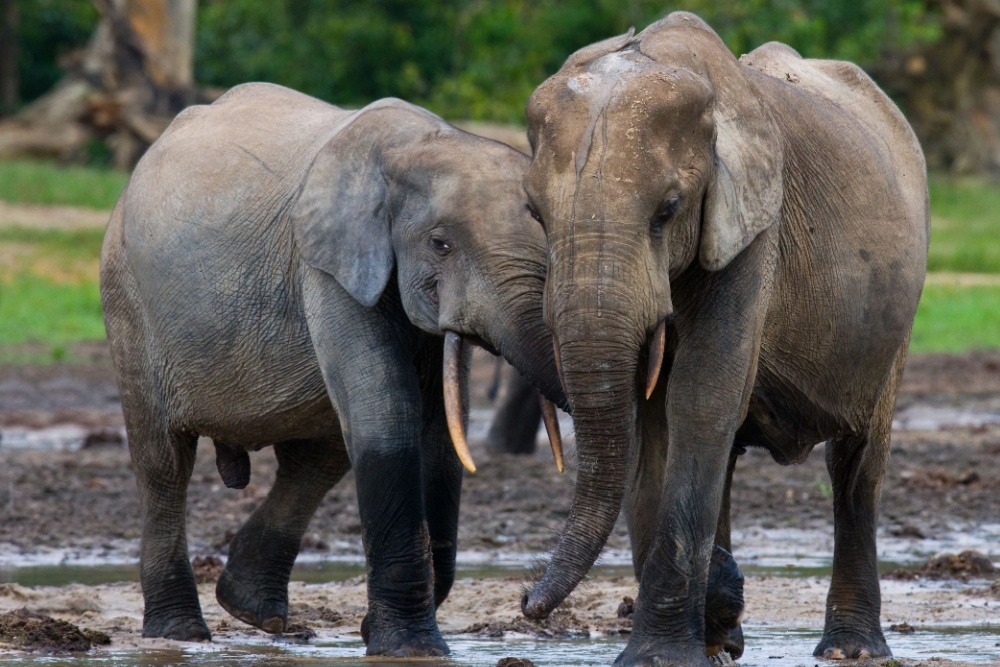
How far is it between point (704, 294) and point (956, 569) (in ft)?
9.71

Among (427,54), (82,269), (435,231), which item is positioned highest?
(427,54)

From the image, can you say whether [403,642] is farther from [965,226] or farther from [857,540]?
[965,226]

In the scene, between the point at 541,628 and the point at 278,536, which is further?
the point at 278,536

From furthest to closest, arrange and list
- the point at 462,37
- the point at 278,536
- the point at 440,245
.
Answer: the point at 462,37
the point at 278,536
the point at 440,245

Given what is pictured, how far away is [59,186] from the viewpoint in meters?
26.8

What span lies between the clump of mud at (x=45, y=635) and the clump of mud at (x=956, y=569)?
138 inches

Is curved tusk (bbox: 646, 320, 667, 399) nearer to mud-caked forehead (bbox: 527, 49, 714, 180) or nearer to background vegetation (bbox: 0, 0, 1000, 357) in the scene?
mud-caked forehead (bbox: 527, 49, 714, 180)

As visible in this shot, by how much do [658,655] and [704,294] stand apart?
1.08 m

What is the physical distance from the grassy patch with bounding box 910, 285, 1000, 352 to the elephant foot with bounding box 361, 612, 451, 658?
13.0 meters

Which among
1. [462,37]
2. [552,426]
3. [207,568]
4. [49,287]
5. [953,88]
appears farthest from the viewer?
[953,88]

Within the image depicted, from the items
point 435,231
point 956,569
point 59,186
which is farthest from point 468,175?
point 59,186

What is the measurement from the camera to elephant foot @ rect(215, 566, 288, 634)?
717 centimetres

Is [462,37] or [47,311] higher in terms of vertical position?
[462,37]

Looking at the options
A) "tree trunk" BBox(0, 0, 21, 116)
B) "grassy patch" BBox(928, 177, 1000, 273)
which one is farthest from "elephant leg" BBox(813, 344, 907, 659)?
"tree trunk" BBox(0, 0, 21, 116)
